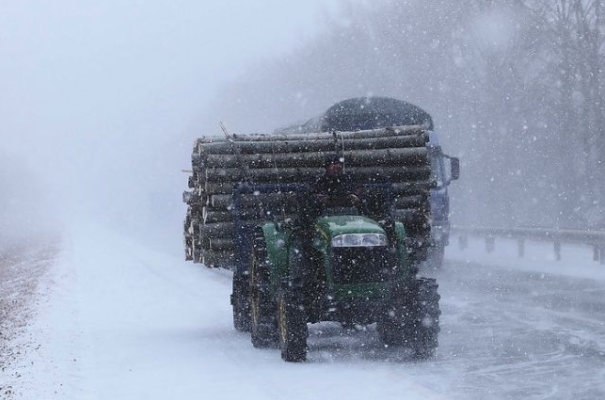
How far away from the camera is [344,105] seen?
22031 millimetres

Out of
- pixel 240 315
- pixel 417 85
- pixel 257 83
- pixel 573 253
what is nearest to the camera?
pixel 240 315

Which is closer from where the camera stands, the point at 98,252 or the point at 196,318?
the point at 196,318

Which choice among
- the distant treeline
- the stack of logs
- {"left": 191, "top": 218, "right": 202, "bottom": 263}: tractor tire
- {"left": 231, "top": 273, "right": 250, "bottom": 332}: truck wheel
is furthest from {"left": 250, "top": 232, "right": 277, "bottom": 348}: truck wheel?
the distant treeline

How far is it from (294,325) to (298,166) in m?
3.51

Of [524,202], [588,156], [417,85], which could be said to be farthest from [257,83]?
[588,156]

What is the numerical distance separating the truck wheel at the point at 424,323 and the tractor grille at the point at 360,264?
41cm

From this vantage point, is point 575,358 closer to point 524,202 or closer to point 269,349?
point 269,349

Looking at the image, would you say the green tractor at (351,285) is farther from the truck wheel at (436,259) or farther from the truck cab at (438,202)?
the truck wheel at (436,259)

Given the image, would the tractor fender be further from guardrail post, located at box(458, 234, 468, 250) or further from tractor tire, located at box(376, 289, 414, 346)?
guardrail post, located at box(458, 234, 468, 250)

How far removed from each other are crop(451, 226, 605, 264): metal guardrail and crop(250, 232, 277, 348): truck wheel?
1280 centimetres

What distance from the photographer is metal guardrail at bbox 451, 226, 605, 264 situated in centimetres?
2283

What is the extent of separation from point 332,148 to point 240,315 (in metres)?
2.50

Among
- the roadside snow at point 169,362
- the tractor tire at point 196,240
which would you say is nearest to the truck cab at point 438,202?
the roadside snow at point 169,362

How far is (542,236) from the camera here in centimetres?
2595
